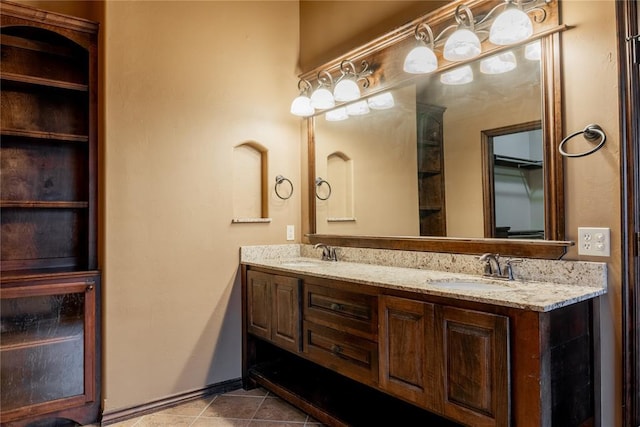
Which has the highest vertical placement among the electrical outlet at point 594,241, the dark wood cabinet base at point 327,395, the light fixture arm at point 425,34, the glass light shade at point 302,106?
the light fixture arm at point 425,34

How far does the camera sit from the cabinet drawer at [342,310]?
195 cm

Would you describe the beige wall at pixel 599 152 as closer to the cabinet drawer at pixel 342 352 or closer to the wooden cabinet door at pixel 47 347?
the cabinet drawer at pixel 342 352

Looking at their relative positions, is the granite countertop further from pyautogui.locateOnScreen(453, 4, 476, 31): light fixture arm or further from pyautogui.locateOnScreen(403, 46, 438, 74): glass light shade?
pyautogui.locateOnScreen(453, 4, 476, 31): light fixture arm

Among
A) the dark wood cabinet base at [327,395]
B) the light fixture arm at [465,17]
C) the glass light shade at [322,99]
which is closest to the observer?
the light fixture arm at [465,17]

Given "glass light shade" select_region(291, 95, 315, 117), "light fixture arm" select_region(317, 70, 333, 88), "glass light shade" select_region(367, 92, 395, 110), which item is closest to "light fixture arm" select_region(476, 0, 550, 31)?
"glass light shade" select_region(367, 92, 395, 110)

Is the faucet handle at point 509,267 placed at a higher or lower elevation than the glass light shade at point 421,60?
lower

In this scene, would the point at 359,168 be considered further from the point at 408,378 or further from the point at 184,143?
the point at 408,378

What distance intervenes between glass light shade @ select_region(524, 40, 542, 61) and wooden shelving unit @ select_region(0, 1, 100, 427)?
245 centimetres

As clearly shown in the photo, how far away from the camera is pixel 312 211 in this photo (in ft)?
10.5

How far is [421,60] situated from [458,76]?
0.22 meters

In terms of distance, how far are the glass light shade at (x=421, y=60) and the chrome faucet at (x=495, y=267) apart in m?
1.05

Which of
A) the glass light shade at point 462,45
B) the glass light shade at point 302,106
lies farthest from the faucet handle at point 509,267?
the glass light shade at point 302,106

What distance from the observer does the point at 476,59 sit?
2.14 metres

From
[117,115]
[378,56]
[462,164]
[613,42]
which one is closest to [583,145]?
[613,42]
